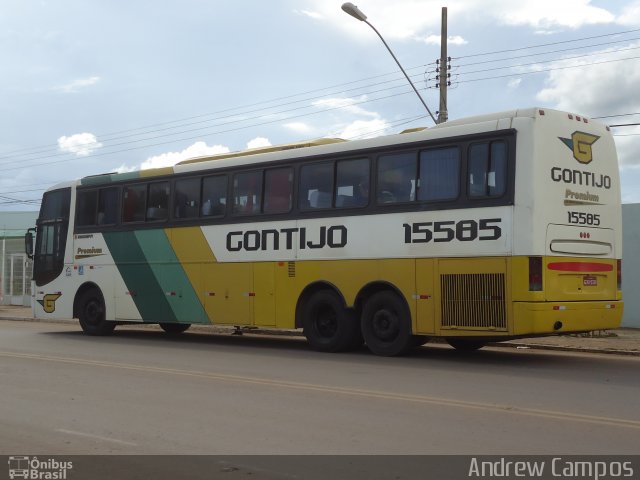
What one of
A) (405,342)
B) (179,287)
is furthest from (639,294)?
(179,287)

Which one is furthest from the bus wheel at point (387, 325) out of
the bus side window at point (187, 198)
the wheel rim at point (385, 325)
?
the bus side window at point (187, 198)

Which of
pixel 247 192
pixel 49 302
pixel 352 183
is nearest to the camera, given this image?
pixel 352 183

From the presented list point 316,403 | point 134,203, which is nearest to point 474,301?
point 316,403

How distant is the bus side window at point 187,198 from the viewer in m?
16.6

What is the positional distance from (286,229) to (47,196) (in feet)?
27.6

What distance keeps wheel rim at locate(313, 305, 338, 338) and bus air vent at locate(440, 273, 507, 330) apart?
2529 mm

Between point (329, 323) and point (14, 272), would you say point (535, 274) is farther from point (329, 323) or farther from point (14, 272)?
point (14, 272)

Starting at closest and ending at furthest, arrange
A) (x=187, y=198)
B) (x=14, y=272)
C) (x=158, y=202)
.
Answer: (x=187, y=198) → (x=158, y=202) → (x=14, y=272)

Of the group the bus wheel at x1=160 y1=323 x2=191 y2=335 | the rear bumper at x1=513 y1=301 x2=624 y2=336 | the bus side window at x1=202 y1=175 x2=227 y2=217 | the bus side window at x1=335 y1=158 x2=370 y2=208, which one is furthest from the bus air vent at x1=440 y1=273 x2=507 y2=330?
the bus wheel at x1=160 y1=323 x2=191 y2=335

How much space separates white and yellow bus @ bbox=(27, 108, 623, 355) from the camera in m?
11.9

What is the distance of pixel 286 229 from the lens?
14852mm

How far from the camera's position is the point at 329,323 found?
14.5m

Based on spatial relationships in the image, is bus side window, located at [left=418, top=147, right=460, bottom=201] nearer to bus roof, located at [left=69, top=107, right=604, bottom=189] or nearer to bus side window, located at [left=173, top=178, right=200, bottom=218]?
bus roof, located at [left=69, top=107, right=604, bottom=189]
